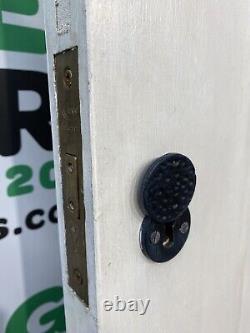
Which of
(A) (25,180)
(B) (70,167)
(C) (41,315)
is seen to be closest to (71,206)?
(B) (70,167)

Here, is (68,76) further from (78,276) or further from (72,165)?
(78,276)

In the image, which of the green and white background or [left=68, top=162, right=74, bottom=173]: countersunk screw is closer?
[left=68, top=162, right=74, bottom=173]: countersunk screw

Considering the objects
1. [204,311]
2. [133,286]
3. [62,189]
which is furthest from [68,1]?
[204,311]

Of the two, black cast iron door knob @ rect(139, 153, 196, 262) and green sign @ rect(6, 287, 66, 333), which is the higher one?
black cast iron door knob @ rect(139, 153, 196, 262)

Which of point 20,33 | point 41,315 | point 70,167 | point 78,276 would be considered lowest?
point 41,315

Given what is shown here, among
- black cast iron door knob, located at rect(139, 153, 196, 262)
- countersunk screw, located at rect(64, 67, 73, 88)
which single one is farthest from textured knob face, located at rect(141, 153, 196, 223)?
countersunk screw, located at rect(64, 67, 73, 88)

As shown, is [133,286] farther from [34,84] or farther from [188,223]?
[34,84]

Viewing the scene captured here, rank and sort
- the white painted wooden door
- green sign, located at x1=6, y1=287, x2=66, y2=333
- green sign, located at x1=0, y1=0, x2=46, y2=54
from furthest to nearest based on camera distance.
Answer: green sign, located at x1=6, y1=287, x2=66, y2=333 < green sign, located at x1=0, y1=0, x2=46, y2=54 < the white painted wooden door

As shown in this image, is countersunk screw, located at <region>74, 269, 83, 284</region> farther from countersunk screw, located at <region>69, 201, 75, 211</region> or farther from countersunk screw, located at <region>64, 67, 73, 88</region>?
countersunk screw, located at <region>64, 67, 73, 88</region>

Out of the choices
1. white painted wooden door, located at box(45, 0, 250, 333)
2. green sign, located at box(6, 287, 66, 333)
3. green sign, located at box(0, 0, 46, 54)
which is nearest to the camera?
white painted wooden door, located at box(45, 0, 250, 333)
